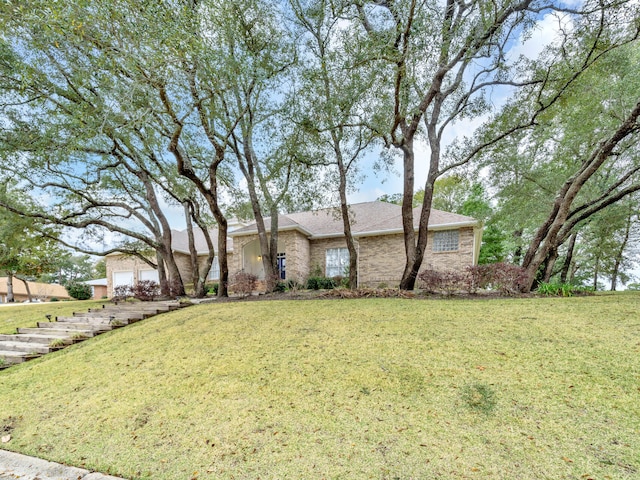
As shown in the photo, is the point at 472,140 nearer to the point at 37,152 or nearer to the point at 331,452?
the point at 331,452

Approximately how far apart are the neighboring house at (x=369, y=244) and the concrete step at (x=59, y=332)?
321 inches

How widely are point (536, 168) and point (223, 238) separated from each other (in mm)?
13479

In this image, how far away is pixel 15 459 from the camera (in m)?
2.75

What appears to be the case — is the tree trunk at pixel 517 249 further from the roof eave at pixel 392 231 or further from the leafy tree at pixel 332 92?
the leafy tree at pixel 332 92

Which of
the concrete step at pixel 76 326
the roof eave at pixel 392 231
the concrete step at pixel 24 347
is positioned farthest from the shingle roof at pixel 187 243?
the concrete step at pixel 24 347

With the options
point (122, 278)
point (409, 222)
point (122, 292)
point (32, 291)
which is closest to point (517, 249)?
point (409, 222)

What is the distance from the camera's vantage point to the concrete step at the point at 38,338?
6379 millimetres

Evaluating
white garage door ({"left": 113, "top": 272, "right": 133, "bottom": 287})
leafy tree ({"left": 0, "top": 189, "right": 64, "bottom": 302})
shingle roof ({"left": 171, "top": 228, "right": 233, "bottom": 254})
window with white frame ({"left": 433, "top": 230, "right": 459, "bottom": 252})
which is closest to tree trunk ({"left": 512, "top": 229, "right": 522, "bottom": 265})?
window with white frame ({"left": 433, "top": 230, "right": 459, "bottom": 252})

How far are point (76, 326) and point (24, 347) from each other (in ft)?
4.36

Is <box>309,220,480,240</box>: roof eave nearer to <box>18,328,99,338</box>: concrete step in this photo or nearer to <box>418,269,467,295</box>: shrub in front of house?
<box>418,269,467,295</box>: shrub in front of house

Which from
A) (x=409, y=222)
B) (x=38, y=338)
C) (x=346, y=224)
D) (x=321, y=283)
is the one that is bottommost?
(x=38, y=338)

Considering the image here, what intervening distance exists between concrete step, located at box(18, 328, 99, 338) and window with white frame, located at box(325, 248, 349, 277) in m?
10.4

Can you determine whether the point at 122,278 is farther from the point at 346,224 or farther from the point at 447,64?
the point at 447,64

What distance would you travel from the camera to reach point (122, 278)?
2033 cm
